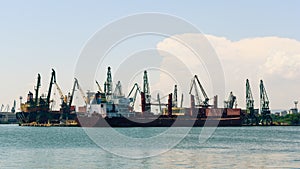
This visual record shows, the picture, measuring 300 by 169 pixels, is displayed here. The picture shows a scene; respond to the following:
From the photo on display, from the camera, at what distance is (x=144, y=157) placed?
238ft

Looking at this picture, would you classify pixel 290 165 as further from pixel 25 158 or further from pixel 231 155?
pixel 25 158

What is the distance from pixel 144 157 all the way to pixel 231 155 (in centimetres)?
1334

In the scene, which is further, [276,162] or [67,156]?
[67,156]

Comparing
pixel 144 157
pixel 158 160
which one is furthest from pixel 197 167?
pixel 144 157

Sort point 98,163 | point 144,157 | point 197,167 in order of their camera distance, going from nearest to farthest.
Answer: point 197,167, point 98,163, point 144,157

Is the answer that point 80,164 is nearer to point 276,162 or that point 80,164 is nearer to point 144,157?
point 144,157

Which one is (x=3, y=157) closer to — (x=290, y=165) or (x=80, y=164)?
(x=80, y=164)

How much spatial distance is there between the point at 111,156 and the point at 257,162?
20.9 metres

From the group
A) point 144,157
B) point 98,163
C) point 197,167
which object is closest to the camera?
point 197,167

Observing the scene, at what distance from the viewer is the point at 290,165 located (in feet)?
203

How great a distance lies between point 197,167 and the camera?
60469 millimetres

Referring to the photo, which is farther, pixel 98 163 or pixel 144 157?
pixel 144 157

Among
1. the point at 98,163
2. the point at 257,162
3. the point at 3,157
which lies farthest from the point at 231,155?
the point at 3,157

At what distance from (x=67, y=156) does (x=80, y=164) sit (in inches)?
464
